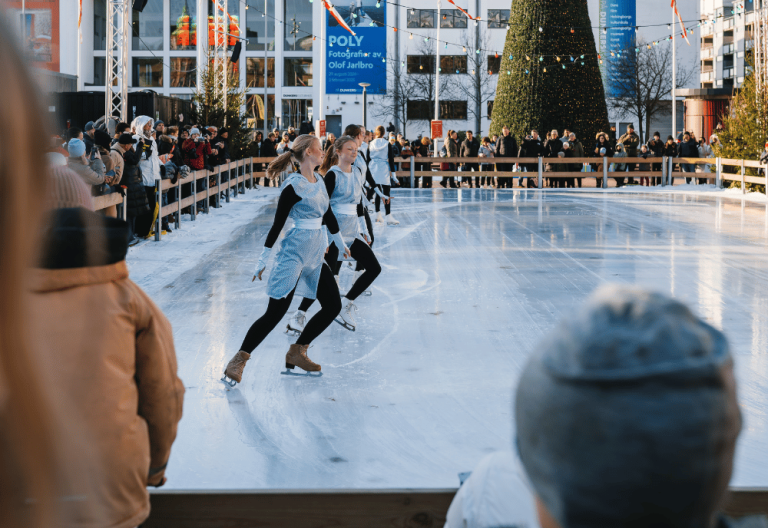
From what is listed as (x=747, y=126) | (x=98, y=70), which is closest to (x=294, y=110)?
(x=98, y=70)

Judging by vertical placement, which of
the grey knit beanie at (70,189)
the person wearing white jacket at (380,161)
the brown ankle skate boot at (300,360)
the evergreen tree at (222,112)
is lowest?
the brown ankle skate boot at (300,360)

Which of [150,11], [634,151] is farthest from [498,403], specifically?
[150,11]

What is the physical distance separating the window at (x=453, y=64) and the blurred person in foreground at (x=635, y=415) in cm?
5784

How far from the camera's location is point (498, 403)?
536cm

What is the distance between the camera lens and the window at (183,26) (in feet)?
197

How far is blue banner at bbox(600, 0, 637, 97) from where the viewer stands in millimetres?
49312

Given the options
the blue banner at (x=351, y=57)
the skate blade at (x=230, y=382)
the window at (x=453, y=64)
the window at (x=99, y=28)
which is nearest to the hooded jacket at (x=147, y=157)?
the skate blade at (x=230, y=382)

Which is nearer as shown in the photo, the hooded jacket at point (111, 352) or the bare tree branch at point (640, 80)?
the hooded jacket at point (111, 352)

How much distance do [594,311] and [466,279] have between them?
9.28 m

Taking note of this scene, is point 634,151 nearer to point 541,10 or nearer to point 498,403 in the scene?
point 541,10

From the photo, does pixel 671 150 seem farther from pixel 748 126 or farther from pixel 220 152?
pixel 220 152

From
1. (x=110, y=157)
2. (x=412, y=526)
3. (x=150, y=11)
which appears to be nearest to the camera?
(x=412, y=526)

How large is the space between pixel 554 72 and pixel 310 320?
24712mm

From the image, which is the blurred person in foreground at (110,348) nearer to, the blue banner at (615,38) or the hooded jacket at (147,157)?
the hooded jacket at (147,157)
